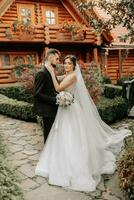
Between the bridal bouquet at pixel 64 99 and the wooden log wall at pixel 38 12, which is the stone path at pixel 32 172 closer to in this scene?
the bridal bouquet at pixel 64 99

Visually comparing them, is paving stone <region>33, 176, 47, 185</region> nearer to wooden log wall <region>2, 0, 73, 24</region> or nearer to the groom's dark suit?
the groom's dark suit

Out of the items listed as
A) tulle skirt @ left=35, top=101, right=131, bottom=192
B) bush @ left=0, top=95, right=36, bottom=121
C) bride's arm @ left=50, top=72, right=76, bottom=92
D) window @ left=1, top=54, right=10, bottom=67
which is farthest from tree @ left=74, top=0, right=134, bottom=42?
window @ left=1, top=54, right=10, bottom=67

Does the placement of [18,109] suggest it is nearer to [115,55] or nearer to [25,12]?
[25,12]

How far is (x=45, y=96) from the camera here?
684 cm

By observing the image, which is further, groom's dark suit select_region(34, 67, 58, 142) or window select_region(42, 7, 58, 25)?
window select_region(42, 7, 58, 25)

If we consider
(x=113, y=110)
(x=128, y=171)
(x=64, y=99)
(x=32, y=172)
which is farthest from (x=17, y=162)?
(x=113, y=110)

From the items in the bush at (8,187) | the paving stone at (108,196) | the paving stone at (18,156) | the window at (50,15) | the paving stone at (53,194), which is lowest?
the paving stone at (108,196)

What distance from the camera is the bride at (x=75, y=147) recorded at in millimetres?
5859

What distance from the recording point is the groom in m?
6.83

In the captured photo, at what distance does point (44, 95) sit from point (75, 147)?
1.28 metres

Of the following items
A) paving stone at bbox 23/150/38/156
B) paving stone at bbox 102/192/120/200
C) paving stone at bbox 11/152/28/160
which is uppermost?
paving stone at bbox 23/150/38/156

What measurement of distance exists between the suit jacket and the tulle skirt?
0.95ft

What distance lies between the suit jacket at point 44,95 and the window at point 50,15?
48.0ft

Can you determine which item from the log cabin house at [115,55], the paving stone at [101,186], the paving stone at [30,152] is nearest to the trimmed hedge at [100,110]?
the paving stone at [30,152]
